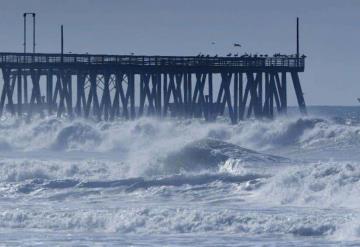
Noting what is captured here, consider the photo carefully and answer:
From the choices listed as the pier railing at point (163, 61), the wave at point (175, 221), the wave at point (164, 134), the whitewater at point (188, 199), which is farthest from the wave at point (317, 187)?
the pier railing at point (163, 61)

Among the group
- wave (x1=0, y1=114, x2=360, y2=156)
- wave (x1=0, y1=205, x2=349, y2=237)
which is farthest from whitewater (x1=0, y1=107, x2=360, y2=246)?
wave (x1=0, y1=114, x2=360, y2=156)

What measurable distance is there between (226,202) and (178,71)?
91.0ft

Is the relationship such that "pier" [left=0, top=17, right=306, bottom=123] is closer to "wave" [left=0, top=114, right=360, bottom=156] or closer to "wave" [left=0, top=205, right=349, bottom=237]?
"wave" [left=0, top=114, right=360, bottom=156]

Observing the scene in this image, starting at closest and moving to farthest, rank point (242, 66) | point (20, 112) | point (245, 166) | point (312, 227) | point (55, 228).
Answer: point (312, 227), point (55, 228), point (245, 166), point (242, 66), point (20, 112)

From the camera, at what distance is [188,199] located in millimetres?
27875

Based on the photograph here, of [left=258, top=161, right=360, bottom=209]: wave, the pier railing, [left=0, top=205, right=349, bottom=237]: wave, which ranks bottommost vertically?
[left=0, top=205, right=349, bottom=237]: wave

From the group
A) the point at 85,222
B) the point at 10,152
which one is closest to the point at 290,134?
the point at 10,152

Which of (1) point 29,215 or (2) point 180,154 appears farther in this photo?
(2) point 180,154

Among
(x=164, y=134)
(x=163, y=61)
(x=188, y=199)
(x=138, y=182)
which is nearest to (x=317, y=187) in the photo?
(x=188, y=199)

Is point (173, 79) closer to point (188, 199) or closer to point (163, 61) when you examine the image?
point (163, 61)

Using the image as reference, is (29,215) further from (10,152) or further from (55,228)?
(10,152)

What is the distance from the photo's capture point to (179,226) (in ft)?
77.2

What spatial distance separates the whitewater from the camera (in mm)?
22500

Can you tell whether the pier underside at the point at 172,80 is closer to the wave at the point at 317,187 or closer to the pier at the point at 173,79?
the pier at the point at 173,79
